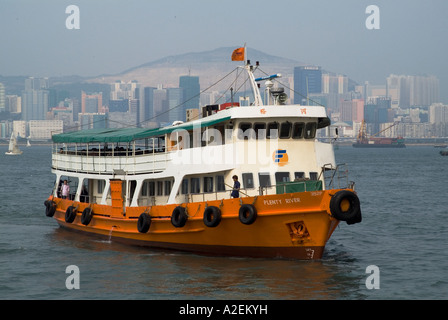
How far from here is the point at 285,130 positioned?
2480cm

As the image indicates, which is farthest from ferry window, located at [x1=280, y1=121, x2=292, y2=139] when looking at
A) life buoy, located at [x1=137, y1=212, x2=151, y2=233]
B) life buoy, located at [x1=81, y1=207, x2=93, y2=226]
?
life buoy, located at [x1=81, y1=207, x2=93, y2=226]

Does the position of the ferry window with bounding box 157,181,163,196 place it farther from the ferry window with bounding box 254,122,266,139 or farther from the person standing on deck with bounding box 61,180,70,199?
the person standing on deck with bounding box 61,180,70,199

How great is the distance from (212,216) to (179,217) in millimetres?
1513

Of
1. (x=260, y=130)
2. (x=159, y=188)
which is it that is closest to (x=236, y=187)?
(x=260, y=130)

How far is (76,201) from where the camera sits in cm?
3120

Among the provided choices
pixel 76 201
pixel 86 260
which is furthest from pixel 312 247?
pixel 76 201

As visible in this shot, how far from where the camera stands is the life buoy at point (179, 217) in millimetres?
24544

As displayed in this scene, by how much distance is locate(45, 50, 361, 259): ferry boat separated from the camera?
2284 cm

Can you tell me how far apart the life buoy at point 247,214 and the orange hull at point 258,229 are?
0.23 meters

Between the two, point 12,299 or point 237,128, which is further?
point 237,128

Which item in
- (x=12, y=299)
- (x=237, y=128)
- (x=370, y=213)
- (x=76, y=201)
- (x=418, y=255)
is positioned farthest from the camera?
(x=370, y=213)

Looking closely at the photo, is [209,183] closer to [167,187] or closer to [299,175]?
[167,187]
